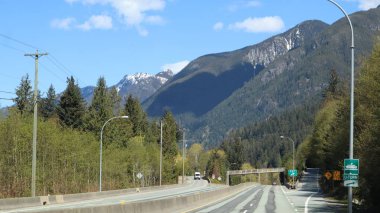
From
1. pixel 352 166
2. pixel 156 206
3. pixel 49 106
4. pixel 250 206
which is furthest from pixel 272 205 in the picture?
pixel 49 106

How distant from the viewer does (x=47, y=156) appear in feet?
213

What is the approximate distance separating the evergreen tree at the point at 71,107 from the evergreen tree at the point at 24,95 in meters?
7.88

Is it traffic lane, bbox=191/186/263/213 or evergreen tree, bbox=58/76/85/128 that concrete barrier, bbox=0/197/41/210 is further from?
evergreen tree, bbox=58/76/85/128

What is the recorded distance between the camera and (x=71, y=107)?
9225cm

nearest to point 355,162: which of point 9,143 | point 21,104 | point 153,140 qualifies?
point 9,143

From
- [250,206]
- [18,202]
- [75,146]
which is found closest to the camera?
[18,202]

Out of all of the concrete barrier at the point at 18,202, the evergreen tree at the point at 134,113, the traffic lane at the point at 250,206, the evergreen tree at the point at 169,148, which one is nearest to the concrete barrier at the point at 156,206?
the traffic lane at the point at 250,206

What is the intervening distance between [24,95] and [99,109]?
15780 mm

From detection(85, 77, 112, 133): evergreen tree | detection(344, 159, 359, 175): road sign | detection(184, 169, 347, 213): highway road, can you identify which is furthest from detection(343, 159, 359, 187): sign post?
detection(85, 77, 112, 133): evergreen tree

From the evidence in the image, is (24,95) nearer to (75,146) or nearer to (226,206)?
(75,146)

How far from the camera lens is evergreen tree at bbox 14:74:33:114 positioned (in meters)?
98.8

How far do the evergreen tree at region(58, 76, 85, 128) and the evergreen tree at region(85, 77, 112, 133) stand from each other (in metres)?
3.74

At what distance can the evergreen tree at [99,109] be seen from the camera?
96.1 metres

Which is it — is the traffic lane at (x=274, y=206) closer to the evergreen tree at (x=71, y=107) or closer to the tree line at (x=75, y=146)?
the tree line at (x=75, y=146)
